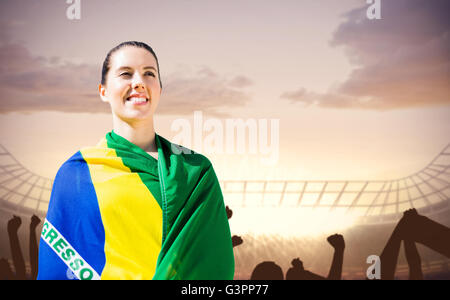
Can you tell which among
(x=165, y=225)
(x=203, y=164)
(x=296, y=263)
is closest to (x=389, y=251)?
(x=296, y=263)

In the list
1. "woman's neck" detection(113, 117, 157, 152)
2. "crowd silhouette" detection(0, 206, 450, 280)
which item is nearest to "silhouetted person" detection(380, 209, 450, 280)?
"crowd silhouette" detection(0, 206, 450, 280)

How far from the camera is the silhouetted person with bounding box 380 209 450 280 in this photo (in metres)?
2.64

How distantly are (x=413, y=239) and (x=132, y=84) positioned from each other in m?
1.91

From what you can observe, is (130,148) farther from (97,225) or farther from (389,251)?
(389,251)

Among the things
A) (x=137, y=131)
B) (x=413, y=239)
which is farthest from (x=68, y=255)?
(x=413, y=239)

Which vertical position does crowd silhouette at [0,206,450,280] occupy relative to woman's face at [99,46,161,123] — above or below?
below

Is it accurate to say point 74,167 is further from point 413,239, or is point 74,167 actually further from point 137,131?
point 413,239

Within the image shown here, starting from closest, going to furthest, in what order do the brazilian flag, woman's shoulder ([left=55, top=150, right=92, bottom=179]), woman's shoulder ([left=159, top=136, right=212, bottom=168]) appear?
the brazilian flag
woman's shoulder ([left=55, top=150, right=92, bottom=179])
woman's shoulder ([left=159, top=136, right=212, bottom=168])

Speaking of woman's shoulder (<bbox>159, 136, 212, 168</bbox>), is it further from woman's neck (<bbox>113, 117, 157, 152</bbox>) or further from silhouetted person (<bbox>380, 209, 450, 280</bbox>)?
silhouetted person (<bbox>380, 209, 450, 280</bbox>)

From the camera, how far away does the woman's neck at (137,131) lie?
1.82 metres

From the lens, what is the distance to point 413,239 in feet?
8.97

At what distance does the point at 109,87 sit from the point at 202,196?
0.56 metres

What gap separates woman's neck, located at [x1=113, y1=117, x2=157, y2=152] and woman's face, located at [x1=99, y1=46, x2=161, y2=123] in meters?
0.02

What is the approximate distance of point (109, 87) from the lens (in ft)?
6.00
